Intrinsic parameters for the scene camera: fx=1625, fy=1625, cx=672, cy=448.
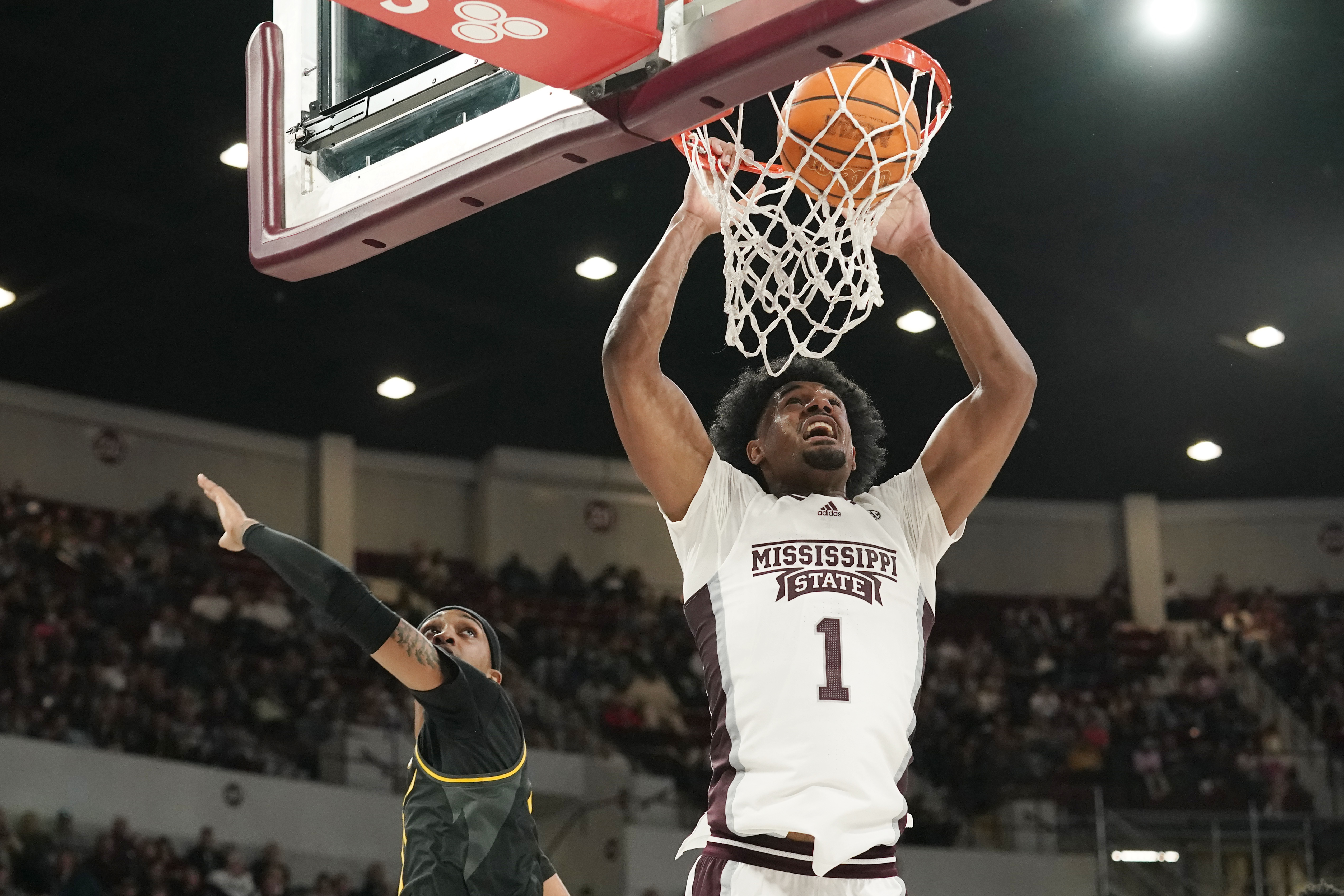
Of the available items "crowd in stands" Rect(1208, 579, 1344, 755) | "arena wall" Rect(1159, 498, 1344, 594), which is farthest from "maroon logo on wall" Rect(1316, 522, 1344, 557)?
"crowd in stands" Rect(1208, 579, 1344, 755)

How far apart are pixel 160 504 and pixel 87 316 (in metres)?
3.15

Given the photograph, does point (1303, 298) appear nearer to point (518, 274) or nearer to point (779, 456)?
point (518, 274)

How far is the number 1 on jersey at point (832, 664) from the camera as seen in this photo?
3.50 metres

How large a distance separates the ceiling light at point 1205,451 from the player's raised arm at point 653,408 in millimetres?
16191

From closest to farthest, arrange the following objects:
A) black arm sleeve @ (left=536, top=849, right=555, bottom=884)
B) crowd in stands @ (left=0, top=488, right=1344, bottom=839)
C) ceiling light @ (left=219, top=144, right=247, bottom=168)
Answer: black arm sleeve @ (left=536, top=849, right=555, bottom=884) → ceiling light @ (left=219, top=144, right=247, bottom=168) → crowd in stands @ (left=0, top=488, right=1344, bottom=839)

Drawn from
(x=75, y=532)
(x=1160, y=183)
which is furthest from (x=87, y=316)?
(x=1160, y=183)

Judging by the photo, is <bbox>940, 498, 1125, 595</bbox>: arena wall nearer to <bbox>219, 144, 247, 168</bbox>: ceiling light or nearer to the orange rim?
<bbox>219, 144, 247, 168</bbox>: ceiling light

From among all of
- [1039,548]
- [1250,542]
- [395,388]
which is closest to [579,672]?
[395,388]

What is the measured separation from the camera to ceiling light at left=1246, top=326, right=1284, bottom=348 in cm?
1546

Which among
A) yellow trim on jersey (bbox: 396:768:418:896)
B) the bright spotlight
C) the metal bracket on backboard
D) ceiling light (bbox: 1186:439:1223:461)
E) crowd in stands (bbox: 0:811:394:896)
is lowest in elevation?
crowd in stands (bbox: 0:811:394:896)

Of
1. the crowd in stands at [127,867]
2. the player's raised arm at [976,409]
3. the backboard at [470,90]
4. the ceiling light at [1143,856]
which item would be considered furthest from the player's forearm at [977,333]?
the ceiling light at [1143,856]

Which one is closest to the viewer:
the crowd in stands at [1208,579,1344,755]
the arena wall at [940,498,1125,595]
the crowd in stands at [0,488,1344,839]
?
the crowd in stands at [0,488,1344,839]

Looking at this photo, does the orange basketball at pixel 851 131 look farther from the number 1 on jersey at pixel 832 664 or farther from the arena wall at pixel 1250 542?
the arena wall at pixel 1250 542

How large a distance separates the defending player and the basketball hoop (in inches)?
47.0
